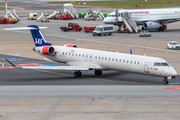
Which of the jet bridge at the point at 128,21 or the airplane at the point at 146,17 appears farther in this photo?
the airplane at the point at 146,17

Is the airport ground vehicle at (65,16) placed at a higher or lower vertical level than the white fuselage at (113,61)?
higher

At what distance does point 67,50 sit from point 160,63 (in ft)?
37.2

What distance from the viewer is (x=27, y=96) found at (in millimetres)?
26578

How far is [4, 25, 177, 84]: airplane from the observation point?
97.5 feet

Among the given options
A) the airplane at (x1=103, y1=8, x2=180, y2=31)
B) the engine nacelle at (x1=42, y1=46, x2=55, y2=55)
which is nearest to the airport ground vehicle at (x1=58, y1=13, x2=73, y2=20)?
the airplane at (x1=103, y1=8, x2=180, y2=31)

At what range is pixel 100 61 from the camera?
33.5 m

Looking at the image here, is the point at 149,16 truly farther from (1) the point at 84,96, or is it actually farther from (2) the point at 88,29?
(1) the point at 84,96

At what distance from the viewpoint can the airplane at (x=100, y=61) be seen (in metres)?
29.7

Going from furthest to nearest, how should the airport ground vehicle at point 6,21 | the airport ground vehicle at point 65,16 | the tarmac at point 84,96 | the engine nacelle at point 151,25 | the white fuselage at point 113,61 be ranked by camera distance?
the airport ground vehicle at point 65,16
the airport ground vehicle at point 6,21
the engine nacelle at point 151,25
the white fuselage at point 113,61
the tarmac at point 84,96

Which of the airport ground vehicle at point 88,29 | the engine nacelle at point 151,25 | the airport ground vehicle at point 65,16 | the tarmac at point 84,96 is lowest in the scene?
the tarmac at point 84,96

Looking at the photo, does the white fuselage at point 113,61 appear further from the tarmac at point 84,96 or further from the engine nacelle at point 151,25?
the engine nacelle at point 151,25

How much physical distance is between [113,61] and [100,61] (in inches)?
64.9

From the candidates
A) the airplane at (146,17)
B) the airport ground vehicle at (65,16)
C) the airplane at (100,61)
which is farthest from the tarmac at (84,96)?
the airport ground vehicle at (65,16)

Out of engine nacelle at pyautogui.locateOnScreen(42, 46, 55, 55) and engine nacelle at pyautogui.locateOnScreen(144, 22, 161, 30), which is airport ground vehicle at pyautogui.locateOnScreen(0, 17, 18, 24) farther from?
engine nacelle at pyautogui.locateOnScreen(42, 46, 55, 55)
